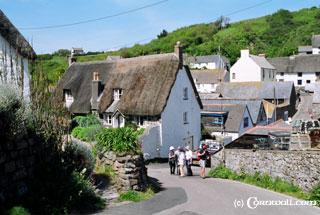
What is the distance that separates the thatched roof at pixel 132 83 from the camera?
83.6 ft

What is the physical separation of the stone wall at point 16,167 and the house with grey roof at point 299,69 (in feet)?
215

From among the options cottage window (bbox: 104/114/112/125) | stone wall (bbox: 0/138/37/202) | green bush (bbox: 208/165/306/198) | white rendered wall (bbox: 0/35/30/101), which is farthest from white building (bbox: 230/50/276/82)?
stone wall (bbox: 0/138/37/202)

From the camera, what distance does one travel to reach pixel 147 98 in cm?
2564

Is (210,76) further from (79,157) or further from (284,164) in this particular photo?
(79,157)

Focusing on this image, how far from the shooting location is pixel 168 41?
122062 millimetres

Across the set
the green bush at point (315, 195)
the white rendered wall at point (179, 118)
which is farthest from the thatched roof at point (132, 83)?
the green bush at point (315, 195)

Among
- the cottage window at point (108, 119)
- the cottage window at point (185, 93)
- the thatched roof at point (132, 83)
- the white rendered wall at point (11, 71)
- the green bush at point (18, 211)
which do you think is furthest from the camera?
the cottage window at point (185, 93)

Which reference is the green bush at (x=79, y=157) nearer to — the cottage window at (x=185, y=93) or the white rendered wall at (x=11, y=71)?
the white rendered wall at (x=11, y=71)

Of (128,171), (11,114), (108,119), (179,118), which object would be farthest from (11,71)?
(179,118)

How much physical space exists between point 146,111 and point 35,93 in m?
15.1

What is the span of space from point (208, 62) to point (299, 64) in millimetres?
23291

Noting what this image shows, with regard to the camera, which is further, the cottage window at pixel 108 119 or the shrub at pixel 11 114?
the cottage window at pixel 108 119

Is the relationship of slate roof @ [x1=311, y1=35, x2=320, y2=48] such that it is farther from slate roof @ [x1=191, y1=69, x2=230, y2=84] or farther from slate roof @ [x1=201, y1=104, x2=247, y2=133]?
slate roof @ [x1=201, y1=104, x2=247, y2=133]

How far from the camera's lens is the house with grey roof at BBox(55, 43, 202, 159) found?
25.2m
